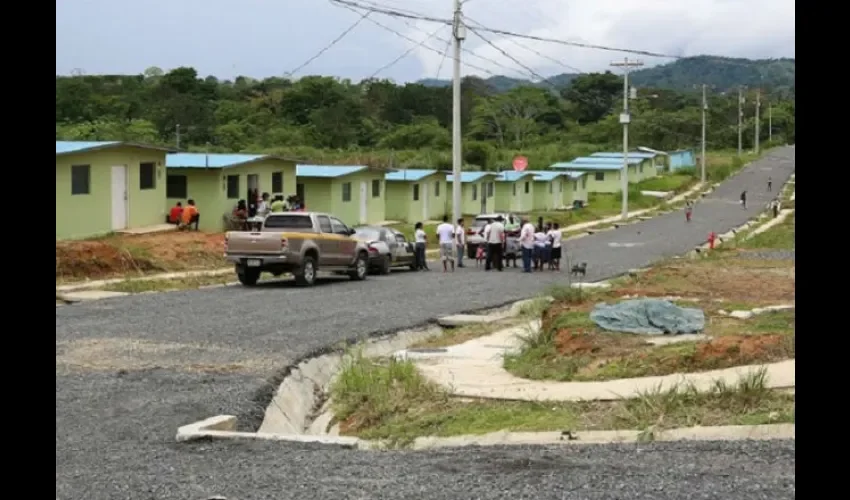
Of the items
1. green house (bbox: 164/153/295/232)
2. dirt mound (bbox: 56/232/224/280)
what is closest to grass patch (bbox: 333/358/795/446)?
dirt mound (bbox: 56/232/224/280)

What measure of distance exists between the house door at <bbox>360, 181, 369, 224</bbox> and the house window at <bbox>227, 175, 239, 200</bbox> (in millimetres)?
8588

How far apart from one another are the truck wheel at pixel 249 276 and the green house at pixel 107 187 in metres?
8.73

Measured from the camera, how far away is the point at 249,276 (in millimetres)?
27656

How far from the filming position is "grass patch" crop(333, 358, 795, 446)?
11414mm

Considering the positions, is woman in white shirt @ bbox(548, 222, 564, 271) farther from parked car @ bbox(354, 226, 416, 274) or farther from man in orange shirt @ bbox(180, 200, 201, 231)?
man in orange shirt @ bbox(180, 200, 201, 231)

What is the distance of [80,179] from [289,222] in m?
9.67

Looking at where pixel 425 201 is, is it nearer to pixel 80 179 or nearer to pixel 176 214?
pixel 176 214

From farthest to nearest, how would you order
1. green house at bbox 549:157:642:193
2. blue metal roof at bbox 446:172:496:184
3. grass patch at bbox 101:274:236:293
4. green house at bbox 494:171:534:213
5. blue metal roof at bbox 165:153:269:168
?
green house at bbox 549:157:642:193
green house at bbox 494:171:534:213
blue metal roof at bbox 446:172:496:184
blue metal roof at bbox 165:153:269:168
grass patch at bbox 101:274:236:293

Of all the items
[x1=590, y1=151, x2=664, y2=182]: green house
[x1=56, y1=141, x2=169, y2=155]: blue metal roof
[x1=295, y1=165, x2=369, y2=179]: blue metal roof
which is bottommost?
[x1=295, y1=165, x2=369, y2=179]: blue metal roof

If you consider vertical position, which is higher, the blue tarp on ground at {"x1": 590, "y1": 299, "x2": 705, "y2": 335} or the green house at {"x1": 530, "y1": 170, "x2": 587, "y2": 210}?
the green house at {"x1": 530, "y1": 170, "x2": 587, "y2": 210}

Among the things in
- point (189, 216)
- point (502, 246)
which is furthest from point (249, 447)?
A: point (189, 216)

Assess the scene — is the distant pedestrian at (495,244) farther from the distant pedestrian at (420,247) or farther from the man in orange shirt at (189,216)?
the man in orange shirt at (189,216)
